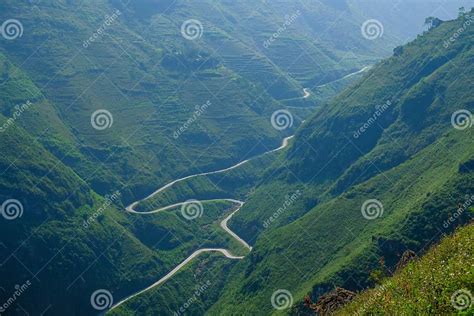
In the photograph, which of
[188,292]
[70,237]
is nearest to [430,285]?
[188,292]

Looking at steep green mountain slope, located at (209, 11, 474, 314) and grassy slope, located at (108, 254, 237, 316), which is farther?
grassy slope, located at (108, 254, 237, 316)

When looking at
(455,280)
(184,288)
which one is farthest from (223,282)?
(455,280)

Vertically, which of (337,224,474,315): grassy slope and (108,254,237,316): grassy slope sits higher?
(337,224,474,315): grassy slope

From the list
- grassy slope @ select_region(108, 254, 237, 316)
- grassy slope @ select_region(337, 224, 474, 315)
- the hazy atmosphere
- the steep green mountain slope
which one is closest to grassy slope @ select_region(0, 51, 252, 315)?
the hazy atmosphere

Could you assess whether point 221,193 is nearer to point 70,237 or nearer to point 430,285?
point 70,237

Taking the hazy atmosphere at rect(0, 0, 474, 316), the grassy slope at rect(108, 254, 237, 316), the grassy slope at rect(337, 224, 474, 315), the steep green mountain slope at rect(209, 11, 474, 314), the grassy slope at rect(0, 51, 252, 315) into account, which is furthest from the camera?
the grassy slope at rect(0, 51, 252, 315)

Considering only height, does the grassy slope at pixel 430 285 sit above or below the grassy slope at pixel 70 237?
above

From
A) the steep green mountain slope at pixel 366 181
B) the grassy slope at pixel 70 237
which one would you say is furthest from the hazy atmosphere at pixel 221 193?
the steep green mountain slope at pixel 366 181

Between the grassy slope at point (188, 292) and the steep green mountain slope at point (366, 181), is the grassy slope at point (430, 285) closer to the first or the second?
the steep green mountain slope at point (366, 181)

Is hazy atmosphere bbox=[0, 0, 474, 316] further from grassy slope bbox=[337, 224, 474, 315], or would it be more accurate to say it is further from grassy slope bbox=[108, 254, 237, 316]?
grassy slope bbox=[337, 224, 474, 315]
